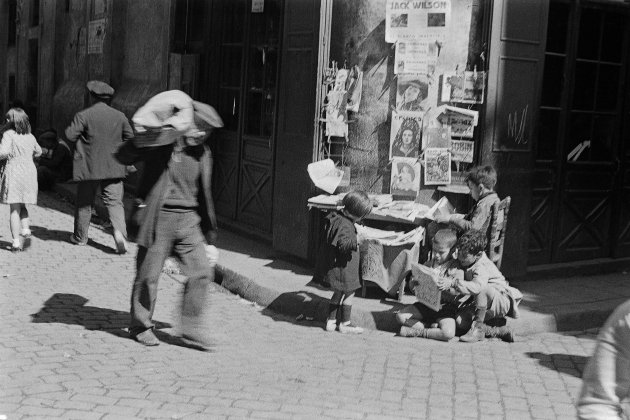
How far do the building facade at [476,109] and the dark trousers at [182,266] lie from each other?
2.68 meters

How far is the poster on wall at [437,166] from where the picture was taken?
858cm

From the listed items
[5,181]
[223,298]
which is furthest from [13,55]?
[223,298]

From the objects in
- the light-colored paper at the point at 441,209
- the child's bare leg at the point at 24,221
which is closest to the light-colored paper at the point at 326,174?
the light-colored paper at the point at 441,209

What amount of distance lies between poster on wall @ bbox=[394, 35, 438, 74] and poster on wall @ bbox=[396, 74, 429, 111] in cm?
7

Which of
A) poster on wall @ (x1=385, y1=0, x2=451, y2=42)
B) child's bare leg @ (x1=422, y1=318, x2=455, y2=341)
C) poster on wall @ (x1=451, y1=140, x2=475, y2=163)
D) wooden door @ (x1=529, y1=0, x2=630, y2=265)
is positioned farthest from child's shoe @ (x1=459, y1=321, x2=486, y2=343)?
poster on wall @ (x1=385, y1=0, x2=451, y2=42)

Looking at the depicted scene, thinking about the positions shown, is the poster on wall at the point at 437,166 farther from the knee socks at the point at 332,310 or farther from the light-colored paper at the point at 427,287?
the knee socks at the point at 332,310

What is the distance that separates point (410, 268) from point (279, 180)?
86.9 inches

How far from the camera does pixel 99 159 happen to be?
33.4 feet

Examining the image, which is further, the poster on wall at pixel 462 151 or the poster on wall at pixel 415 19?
the poster on wall at pixel 462 151

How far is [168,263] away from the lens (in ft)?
31.6

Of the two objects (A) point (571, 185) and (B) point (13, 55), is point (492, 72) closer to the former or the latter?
(A) point (571, 185)

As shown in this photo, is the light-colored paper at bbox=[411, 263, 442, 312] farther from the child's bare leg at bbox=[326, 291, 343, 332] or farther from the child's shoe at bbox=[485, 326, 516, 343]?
the child's bare leg at bbox=[326, 291, 343, 332]

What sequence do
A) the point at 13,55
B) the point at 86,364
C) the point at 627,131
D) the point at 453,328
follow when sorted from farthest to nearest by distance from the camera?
the point at 13,55 → the point at 627,131 → the point at 453,328 → the point at 86,364

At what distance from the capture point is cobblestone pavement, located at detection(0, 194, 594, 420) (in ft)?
17.3
